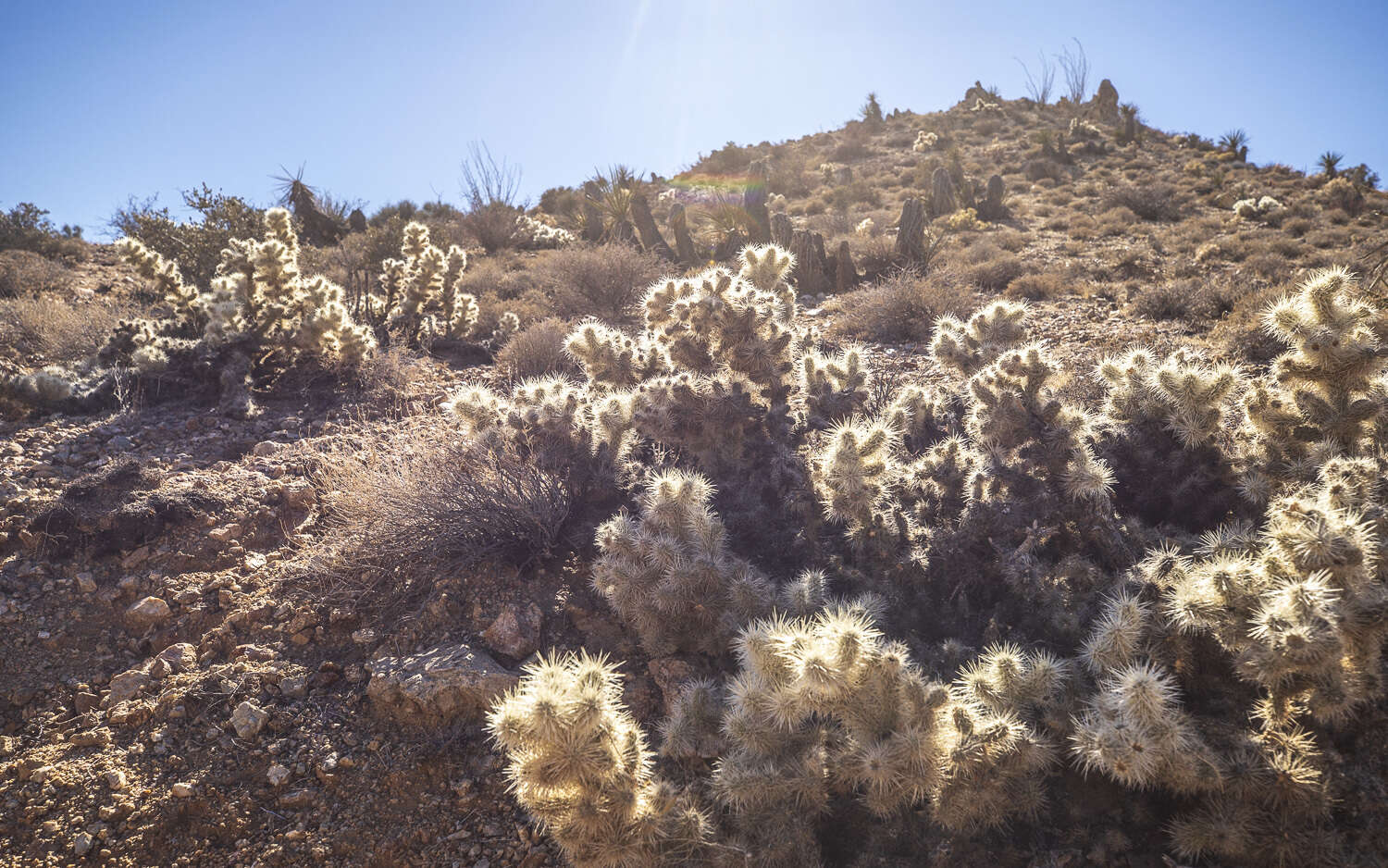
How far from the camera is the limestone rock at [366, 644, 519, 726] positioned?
3037mm

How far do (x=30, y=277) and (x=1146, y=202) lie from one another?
70.7 ft

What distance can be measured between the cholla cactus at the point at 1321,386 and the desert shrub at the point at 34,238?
17812mm

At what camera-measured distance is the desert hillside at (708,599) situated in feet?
6.81

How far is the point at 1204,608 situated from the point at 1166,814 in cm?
67

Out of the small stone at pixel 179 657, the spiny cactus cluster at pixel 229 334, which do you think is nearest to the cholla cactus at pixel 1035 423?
the small stone at pixel 179 657

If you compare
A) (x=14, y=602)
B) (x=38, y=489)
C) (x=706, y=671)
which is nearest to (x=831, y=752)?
(x=706, y=671)

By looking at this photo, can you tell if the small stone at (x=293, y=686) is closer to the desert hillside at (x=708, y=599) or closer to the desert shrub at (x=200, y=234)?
the desert hillside at (x=708, y=599)

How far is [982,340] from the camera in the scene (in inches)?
182

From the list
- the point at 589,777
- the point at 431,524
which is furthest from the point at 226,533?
the point at 589,777

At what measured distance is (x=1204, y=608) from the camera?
2.29 m

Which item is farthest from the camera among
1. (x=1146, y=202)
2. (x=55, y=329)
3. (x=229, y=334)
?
(x=1146, y=202)

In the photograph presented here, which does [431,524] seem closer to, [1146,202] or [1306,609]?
[1306,609]

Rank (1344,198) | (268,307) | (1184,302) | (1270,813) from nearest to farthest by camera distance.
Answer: (1270,813), (268,307), (1184,302), (1344,198)

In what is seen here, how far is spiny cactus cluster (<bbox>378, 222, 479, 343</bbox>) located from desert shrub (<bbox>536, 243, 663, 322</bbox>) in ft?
5.32
